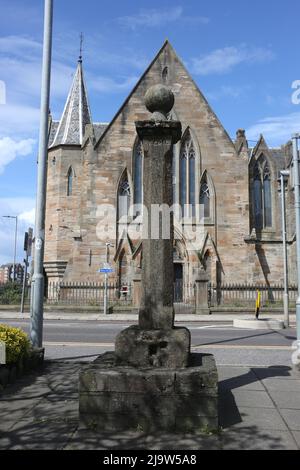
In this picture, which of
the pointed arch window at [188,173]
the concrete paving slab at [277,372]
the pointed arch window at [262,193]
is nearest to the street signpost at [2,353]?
the concrete paving slab at [277,372]

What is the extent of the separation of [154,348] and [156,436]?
1.05 m

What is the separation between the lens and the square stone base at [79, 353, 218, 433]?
4848 millimetres

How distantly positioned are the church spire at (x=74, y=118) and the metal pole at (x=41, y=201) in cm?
2500

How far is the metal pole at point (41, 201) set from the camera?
27.7ft

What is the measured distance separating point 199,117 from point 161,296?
27.2m

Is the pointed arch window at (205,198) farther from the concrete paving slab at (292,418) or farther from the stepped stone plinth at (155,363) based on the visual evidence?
the concrete paving slab at (292,418)

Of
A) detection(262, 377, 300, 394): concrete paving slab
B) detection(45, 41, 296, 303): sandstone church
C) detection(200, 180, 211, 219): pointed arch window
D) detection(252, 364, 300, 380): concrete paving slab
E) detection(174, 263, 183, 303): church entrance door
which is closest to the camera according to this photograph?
detection(262, 377, 300, 394): concrete paving slab

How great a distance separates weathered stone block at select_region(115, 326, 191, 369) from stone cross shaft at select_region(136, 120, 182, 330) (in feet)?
0.69

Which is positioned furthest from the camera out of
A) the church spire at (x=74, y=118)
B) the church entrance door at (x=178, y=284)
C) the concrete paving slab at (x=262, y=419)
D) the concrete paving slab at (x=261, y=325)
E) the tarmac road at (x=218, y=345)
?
the church spire at (x=74, y=118)

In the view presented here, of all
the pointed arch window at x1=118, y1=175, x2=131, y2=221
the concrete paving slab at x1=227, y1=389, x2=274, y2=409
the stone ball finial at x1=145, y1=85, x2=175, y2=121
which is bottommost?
the concrete paving slab at x1=227, y1=389, x2=274, y2=409

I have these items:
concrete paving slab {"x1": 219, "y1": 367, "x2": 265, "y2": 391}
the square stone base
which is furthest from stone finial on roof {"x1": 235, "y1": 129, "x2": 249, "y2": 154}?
the square stone base

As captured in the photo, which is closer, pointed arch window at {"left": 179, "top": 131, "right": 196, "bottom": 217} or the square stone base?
the square stone base

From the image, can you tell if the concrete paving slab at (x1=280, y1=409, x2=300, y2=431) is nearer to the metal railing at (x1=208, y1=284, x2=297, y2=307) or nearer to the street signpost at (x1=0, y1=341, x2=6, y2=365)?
the street signpost at (x1=0, y1=341, x2=6, y2=365)

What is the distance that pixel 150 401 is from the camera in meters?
4.89
